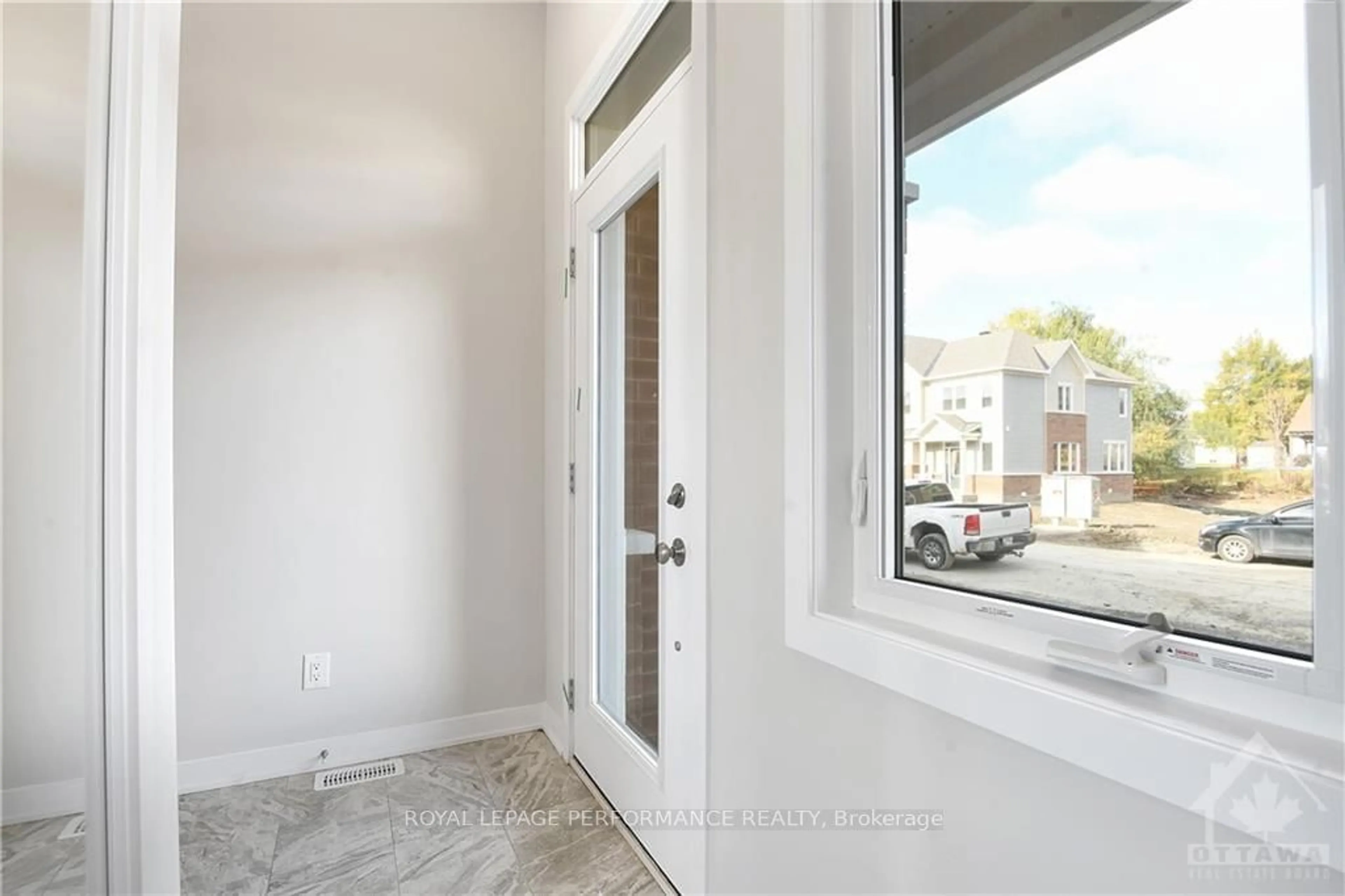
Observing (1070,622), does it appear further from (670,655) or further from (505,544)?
(505,544)

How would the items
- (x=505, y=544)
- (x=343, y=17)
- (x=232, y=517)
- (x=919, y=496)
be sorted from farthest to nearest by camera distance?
(x=505, y=544)
(x=343, y=17)
(x=232, y=517)
(x=919, y=496)

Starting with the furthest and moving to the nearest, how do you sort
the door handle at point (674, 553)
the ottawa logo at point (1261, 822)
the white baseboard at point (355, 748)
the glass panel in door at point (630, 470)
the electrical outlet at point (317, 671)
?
the electrical outlet at point (317, 671), the white baseboard at point (355, 748), the glass panel in door at point (630, 470), the door handle at point (674, 553), the ottawa logo at point (1261, 822)

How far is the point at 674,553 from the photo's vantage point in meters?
1.59

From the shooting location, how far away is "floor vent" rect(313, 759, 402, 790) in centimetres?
217

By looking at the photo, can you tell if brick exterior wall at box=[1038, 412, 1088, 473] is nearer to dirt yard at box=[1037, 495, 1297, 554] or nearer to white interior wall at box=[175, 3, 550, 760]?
dirt yard at box=[1037, 495, 1297, 554]

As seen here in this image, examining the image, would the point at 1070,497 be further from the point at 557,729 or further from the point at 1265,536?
the point at 557,729

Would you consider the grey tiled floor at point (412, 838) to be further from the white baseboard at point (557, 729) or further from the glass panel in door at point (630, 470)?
the glass panel in door at point (630, 470)

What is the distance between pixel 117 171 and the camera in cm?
95

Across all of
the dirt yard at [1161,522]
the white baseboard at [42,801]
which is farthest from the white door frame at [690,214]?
the white baseboard at [42,801]

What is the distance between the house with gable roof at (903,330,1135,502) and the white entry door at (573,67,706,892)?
54 centimetres

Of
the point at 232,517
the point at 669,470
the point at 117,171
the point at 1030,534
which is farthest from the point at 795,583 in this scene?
the point at 232,517

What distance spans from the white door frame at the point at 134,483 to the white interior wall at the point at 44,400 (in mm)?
34

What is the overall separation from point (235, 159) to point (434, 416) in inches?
42.5

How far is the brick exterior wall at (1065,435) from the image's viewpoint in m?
0.85
